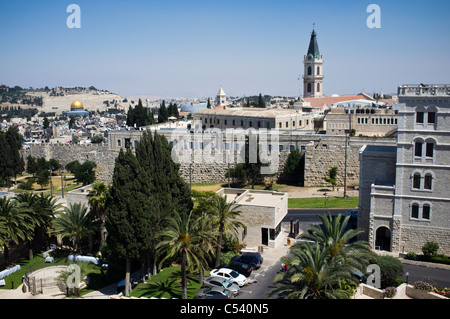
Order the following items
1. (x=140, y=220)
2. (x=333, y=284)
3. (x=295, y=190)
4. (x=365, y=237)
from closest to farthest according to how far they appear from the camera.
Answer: (x=333, y=284)
(x=140, y=220)
(x=365, y=237)
(x=295, y=190)

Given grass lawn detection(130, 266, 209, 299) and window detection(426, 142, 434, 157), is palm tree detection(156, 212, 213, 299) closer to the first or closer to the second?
grass lawn detection(130, 266, 209, 299)

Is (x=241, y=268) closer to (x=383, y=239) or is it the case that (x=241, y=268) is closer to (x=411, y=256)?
(x=383, y=239)

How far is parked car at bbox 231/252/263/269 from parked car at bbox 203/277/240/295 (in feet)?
11.1

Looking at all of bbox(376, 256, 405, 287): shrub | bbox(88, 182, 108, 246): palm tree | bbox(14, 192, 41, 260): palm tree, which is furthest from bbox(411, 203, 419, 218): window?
bbox(14, 192, 41, 260): palm tree

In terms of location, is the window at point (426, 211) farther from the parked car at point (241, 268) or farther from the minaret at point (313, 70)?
the minaret at point (313, 70)

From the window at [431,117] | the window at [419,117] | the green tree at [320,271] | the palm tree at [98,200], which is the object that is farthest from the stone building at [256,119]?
the green tree at [320,271]

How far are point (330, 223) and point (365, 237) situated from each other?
29.9ft

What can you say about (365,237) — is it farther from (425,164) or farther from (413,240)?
(425,164)

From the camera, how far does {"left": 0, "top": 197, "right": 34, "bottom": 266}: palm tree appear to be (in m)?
30.4

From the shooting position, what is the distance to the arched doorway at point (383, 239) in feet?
99.1

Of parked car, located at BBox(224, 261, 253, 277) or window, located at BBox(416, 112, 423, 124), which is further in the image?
window, located at BBox(416, 112, 423, 124)

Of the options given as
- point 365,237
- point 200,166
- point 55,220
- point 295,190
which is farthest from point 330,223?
point 200,166

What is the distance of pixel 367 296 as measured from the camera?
2114cm

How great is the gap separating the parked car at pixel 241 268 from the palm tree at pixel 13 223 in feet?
51.0
